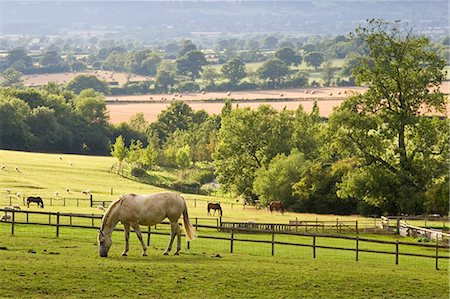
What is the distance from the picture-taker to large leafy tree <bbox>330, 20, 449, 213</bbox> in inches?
2079

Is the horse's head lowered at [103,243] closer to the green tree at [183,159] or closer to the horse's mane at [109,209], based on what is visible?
the horse's mane at [109,209]

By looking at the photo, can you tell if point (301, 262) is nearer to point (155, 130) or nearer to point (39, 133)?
point (39, 133)

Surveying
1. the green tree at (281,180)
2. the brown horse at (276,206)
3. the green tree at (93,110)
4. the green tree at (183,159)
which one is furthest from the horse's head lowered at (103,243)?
the green tree at (93,110)

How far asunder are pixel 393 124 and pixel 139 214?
2819 cm

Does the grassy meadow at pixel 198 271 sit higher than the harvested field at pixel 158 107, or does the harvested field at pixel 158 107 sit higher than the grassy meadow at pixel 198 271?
the harvested field at pixel 158 107

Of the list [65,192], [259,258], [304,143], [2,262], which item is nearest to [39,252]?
[2,262]

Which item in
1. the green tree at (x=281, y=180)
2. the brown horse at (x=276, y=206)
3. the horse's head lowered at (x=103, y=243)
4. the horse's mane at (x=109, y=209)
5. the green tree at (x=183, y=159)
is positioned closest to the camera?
the horse's head lowered at (x=103, y=243)

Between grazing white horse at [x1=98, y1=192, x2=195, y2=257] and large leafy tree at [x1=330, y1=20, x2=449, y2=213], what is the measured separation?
26.6m

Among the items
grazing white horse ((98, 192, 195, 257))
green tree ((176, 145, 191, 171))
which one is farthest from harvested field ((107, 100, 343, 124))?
grazing white horse ((98, 192, 195, 257))

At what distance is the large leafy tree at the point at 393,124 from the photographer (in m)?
52.8

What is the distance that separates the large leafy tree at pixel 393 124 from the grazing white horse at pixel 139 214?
26571mm

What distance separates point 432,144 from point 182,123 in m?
77.8

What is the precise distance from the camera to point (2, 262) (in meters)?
24.3

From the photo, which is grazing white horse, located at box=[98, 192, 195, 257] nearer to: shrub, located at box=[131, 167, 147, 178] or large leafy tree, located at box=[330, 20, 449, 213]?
large leafy tree, located at box=[330, 20, 449, 213]
